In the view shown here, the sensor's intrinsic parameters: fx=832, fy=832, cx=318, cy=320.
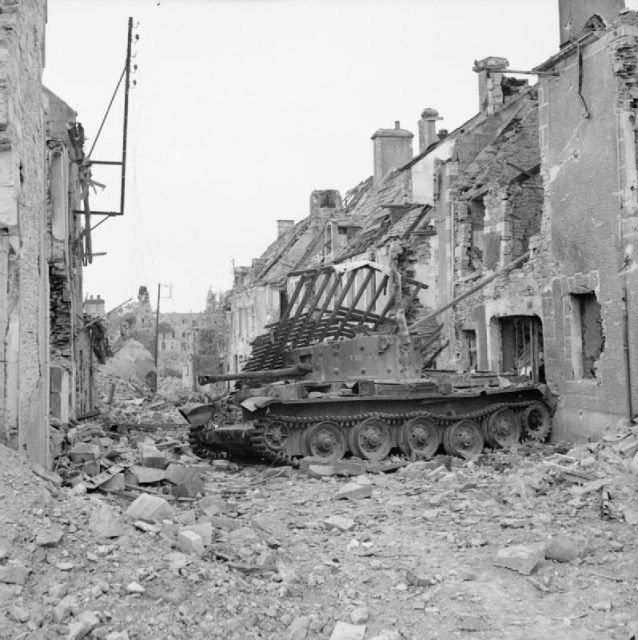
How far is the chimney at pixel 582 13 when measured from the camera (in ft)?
48.3

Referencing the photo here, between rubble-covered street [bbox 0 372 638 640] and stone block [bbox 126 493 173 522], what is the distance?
17 mm

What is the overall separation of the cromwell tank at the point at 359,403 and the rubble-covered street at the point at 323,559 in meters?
2.97

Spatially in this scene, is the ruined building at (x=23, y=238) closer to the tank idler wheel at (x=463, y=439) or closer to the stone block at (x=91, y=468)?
the stone block at (x=91, y=468)

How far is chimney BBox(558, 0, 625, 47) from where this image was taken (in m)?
14.7

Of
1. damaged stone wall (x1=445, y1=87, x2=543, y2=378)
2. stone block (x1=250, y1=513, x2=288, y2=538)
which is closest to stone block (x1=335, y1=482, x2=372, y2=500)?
stone block (x1=250, y1=513, x2=288, y2=538)

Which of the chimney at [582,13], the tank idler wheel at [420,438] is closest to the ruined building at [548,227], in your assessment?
the chimney at [582,13]

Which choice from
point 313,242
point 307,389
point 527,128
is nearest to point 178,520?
point 307,389

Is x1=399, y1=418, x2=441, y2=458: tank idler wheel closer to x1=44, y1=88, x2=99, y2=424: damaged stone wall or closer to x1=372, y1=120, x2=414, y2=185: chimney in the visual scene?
x1=44, y1=88, x2=99, y2=424: damaged stone wall

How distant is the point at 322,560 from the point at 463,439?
7670 mm

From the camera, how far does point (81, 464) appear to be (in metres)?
11.2

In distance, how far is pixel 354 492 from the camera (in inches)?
420

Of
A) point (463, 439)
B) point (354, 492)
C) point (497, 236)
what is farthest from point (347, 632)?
point (497, 236)

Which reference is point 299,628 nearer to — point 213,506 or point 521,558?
point 521,558

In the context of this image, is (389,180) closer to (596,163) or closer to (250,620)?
(596,163)
